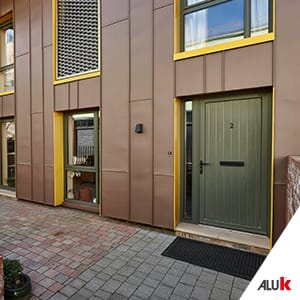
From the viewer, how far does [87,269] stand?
242 cm

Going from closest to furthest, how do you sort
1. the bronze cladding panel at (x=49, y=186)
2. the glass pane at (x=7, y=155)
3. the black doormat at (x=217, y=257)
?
the black doormat at (x=217, y=257)
the bronze cladding panel at (x=49, y=186)
the glass pane at (x=7, y=155)

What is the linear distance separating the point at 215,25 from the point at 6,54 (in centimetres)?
556

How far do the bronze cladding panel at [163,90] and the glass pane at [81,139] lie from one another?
160 cm

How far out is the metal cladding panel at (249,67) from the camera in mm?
2715

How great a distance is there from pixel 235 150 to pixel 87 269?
7.89ft

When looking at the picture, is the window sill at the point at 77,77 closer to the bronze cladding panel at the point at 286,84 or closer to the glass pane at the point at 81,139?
the glass pane at the point at 81,139

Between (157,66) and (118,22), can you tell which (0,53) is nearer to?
(118,22)

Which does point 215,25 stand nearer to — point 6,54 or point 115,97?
point 115,97

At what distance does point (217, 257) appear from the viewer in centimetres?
268

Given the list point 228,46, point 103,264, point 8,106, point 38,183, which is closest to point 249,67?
point 228,46

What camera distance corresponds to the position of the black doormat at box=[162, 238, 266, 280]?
2.43 meters

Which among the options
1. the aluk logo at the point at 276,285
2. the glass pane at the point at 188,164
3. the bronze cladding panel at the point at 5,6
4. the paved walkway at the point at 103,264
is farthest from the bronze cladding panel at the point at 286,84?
the bronze cladding panel at the point at 5,6

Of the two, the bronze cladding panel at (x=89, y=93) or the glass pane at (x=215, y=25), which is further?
the bronze cladding panel at (x=89, y=93)

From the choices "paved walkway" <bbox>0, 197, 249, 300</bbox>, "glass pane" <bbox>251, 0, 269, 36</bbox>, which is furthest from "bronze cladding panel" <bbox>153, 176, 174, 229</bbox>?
"glass pane" <bbox>251, 0, 269, 36</bbox>
